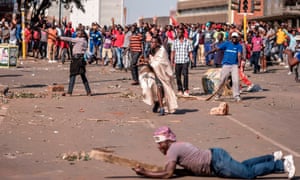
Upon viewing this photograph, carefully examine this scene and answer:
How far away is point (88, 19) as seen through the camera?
5122 cm

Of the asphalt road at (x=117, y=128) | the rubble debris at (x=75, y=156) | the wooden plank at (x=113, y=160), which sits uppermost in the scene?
the wooden plank at (x=113, y=160)

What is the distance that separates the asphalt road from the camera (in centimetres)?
1223

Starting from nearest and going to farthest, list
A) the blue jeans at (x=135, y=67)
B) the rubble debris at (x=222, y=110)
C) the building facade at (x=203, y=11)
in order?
the rubble debris at (x=222, y=110)
the blue jeans at (x=135, y=67)
the building facade at (x=203, y=11)

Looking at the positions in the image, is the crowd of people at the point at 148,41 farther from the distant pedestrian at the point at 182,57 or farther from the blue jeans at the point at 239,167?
the blue jeans at the point at 239,167

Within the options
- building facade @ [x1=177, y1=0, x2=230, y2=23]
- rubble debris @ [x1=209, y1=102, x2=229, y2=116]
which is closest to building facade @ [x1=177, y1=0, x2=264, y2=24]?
building facade @ [x1=177, y1=0, x2=230, y2=23]

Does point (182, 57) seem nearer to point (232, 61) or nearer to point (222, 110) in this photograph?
point (232, 61)

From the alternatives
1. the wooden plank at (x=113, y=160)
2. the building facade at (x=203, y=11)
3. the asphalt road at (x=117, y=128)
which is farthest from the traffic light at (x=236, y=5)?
the building facade at (x=203, y=11)

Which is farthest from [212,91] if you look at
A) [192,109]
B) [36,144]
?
[36,144]

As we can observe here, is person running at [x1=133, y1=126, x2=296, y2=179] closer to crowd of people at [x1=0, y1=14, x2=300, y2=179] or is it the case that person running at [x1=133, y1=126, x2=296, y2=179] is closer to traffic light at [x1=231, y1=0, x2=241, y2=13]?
crowd of people at [x1=0, y1=14, x2=300, y2=179]

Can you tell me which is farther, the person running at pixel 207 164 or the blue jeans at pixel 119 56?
the blue jeans at pixel 119 56

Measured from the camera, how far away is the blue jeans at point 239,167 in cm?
1089

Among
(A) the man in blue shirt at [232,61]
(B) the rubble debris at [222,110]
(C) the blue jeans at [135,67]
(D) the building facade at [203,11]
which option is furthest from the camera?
(D) the building facade at [203,11]

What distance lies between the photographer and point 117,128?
16.5 metres

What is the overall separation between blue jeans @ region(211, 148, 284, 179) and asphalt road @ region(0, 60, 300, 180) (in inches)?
10.4
